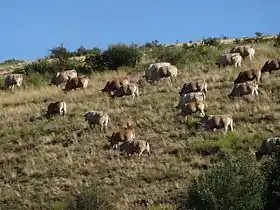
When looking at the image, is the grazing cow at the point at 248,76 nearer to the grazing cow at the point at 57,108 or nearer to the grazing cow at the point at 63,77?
the grazing cow at the point at 57,108

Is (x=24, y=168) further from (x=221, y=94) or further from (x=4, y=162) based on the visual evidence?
(x=221, y=94)

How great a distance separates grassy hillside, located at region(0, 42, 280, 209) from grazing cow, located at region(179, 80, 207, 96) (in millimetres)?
702

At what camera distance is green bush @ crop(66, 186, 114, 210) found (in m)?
32.7

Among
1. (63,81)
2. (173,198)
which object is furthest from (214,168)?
(63,81)

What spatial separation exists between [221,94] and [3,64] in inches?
1574

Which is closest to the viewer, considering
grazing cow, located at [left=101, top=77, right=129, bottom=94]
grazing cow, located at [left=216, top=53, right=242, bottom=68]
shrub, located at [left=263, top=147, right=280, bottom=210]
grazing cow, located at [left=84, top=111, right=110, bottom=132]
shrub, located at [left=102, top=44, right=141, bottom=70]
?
shrub, located at [left=263, top=147, right=280, bottom=210]

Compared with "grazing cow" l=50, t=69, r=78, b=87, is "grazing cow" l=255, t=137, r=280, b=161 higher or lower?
lower

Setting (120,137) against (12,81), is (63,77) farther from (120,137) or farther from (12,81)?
(120,137)

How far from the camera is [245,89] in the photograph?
44031 millimetres

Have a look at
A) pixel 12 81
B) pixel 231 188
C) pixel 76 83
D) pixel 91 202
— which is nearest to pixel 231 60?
pixel 76 83

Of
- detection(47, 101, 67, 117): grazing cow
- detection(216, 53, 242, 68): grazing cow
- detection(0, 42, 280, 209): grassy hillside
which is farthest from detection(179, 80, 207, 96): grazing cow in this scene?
detection(216, 53, 242, 68): grazing cow

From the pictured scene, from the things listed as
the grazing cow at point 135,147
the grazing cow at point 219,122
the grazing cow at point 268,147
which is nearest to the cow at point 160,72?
the grazing cow at point 219,122

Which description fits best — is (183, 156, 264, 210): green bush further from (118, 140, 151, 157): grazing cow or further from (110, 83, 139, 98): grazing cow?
(110, 83, 139, 98): grazing cow

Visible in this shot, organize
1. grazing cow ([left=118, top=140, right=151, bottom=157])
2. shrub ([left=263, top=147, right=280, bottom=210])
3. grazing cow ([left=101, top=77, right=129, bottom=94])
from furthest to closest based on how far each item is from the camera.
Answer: grazing cow ([left=101, top=77, right=129, bottom=94]), grazing cow ([left=118, top=140, right=151, bottom=157]), shrub ([left=263, top=147, right=280, bottom=210])
